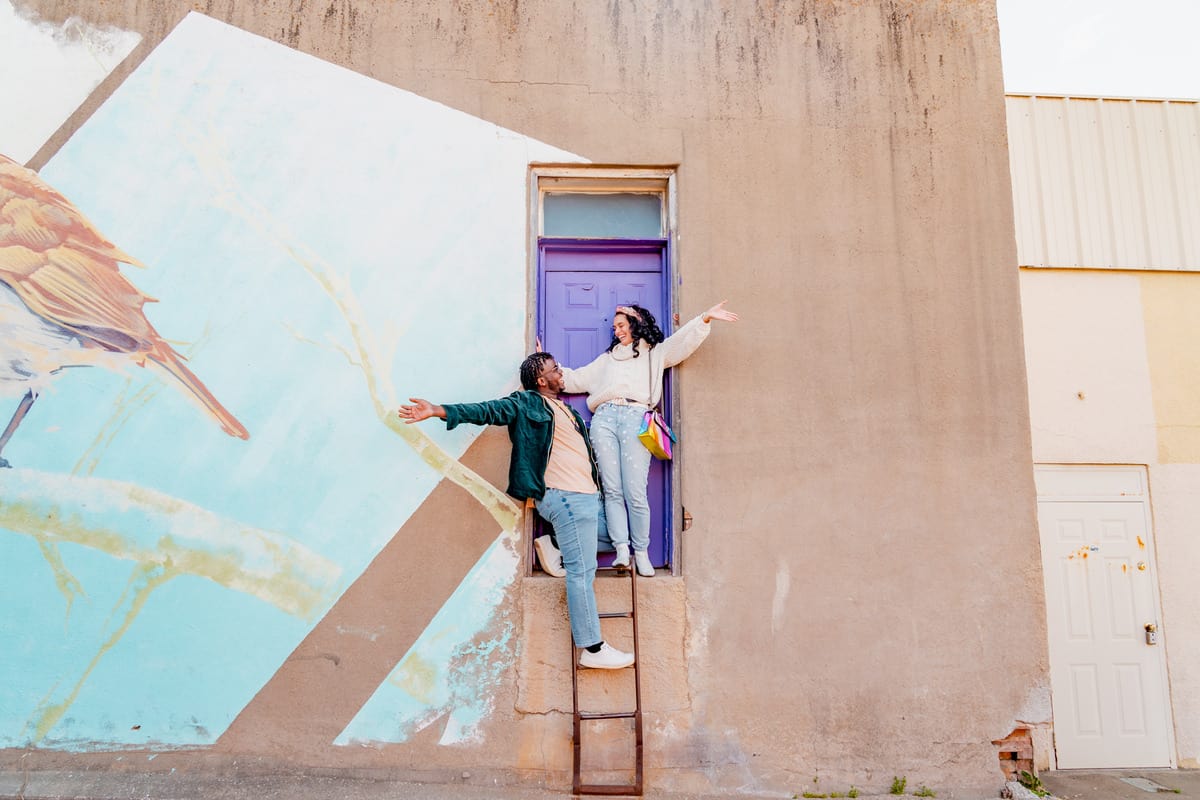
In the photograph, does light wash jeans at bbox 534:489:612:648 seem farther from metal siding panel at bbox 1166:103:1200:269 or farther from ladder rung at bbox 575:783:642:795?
metal siding panel at bbox 1166:103:1200:269

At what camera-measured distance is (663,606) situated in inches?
182

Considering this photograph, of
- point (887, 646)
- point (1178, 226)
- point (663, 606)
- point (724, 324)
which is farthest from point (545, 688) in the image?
point (1178, 226)

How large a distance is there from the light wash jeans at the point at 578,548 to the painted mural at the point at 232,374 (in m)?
0.40

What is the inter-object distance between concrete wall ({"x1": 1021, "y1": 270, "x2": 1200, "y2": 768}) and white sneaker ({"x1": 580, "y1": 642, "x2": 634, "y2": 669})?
3667mm

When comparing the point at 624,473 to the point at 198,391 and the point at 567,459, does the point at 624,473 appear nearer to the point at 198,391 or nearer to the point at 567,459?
the point at 567,459

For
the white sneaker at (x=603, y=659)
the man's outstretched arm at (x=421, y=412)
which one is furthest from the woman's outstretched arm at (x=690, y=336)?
the white sneaker at (x=603, y=659)

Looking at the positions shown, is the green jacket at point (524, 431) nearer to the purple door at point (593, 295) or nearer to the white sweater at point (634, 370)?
the white sweater at point (634, 370)

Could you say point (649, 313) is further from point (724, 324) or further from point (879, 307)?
point (879, 307)

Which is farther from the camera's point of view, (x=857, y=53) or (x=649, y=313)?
(x=857, y=53)

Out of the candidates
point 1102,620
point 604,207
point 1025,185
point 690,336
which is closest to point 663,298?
point 690,336

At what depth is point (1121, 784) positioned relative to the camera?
530cm

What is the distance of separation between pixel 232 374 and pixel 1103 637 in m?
6.26

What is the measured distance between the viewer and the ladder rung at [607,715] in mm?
4375

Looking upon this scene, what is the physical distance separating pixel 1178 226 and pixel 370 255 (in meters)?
6.16
